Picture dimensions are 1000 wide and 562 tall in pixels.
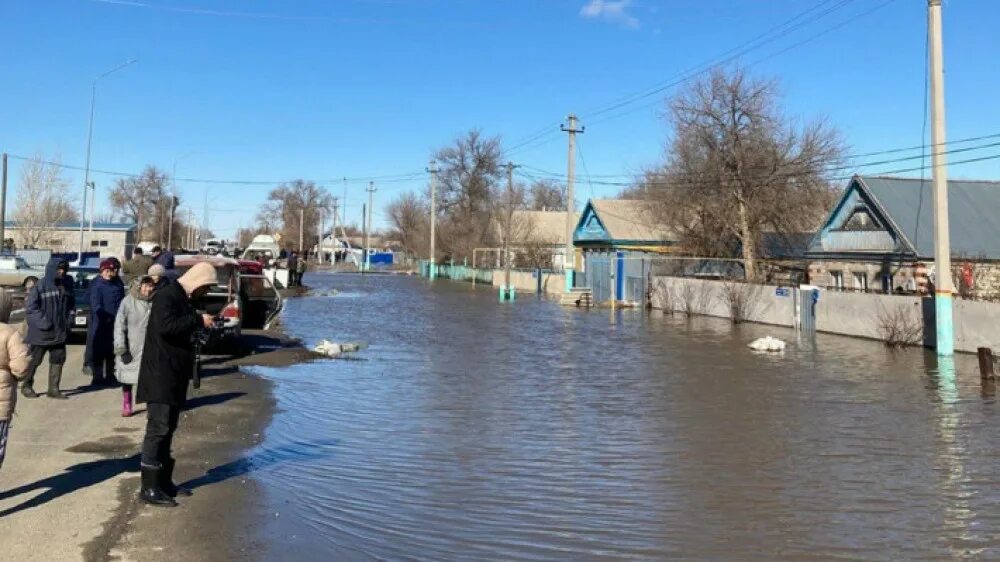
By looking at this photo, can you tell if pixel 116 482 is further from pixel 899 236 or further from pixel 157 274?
pixel 899 236

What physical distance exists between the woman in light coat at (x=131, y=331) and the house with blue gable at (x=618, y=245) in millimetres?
28928

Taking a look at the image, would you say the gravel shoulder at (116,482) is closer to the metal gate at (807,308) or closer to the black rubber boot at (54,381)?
the black rubber boot at (54,381)

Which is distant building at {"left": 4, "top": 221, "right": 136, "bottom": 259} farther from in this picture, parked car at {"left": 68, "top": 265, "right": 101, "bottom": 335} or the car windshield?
parked car at {"left": 68, "top": 265, "right": 101, "bottom": 335}

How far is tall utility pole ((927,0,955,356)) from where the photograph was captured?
18.3m

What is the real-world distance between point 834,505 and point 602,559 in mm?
2397

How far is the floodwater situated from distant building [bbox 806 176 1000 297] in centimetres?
1513

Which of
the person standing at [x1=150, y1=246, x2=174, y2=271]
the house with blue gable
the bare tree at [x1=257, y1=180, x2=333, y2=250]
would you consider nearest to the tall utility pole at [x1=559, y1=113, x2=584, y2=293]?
the house with blue gable

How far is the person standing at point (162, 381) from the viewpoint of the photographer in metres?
5.87

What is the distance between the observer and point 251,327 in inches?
728

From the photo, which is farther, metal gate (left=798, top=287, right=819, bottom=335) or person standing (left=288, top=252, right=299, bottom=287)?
person standing (left=288, top=252, right=299, bottom=287)

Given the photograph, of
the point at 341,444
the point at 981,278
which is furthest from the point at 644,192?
the point at 341,444

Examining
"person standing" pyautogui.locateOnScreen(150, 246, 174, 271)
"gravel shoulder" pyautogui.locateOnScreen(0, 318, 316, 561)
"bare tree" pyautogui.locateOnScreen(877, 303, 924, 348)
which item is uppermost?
"person standing" pyautogui.locateOnScreen(150, 246, 174, 271)

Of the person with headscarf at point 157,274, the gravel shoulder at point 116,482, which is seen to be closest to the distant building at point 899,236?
the gravel shoulder at point 116,482

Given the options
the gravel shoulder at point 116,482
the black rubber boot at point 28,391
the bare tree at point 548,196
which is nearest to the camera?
the gravel shoulder at point 116,482
